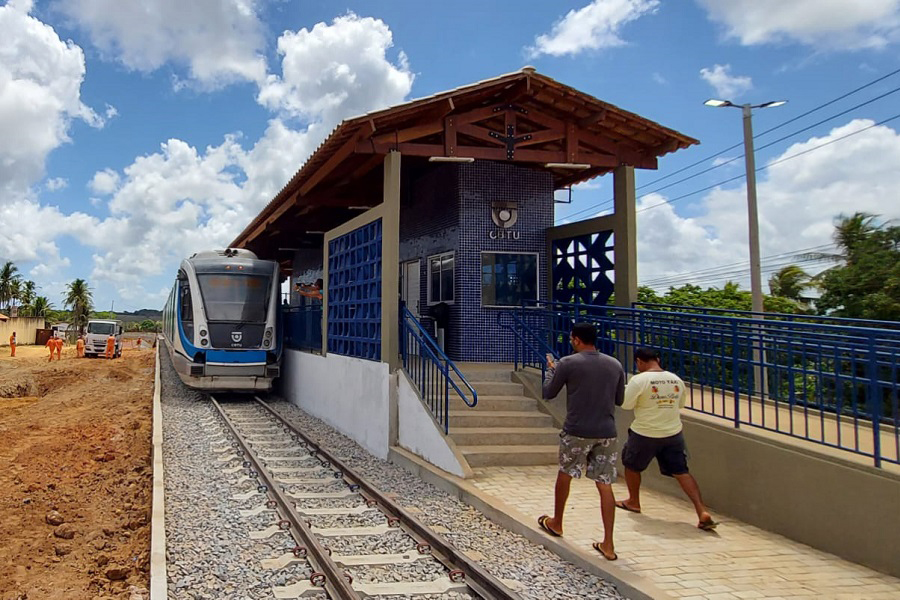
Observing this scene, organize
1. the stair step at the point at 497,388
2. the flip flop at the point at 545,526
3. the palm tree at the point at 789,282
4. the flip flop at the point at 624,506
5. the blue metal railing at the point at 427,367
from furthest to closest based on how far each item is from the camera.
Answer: the palm tree at the point at 789,282
the stair step at the point at 497,388
the blue metal railing at the point at 427,367
the flip flop at the point at 624,506
the flip flop at the point at 545,526

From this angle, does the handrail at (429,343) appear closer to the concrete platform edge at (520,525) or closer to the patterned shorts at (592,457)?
the concrete platform edge at (520,525)

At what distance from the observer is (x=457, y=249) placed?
1196 cm

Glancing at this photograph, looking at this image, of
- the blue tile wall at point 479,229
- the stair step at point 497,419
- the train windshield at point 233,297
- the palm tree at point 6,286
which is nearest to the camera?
the stair step at point 497,419

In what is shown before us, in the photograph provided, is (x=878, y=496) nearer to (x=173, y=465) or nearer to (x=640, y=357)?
(x=640, y=357)

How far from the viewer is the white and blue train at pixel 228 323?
1462 centimetres

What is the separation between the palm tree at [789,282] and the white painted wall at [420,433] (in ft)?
66.2

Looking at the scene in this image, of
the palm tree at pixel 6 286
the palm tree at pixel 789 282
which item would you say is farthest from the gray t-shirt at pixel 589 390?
the palm tree at pixel 6 286

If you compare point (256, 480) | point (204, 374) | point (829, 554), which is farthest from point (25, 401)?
point (829, 554)

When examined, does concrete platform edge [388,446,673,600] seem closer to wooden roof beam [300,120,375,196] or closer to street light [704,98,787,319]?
wooden roof beam [300,120,375,196]

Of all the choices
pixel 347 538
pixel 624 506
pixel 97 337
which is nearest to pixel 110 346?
pixel 97 337

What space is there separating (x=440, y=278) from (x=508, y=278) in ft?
4.40

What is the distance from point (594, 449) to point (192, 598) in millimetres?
3017

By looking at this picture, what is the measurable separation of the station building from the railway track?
1.13 metres

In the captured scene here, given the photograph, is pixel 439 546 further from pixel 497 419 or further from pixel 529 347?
pixel 529 347
